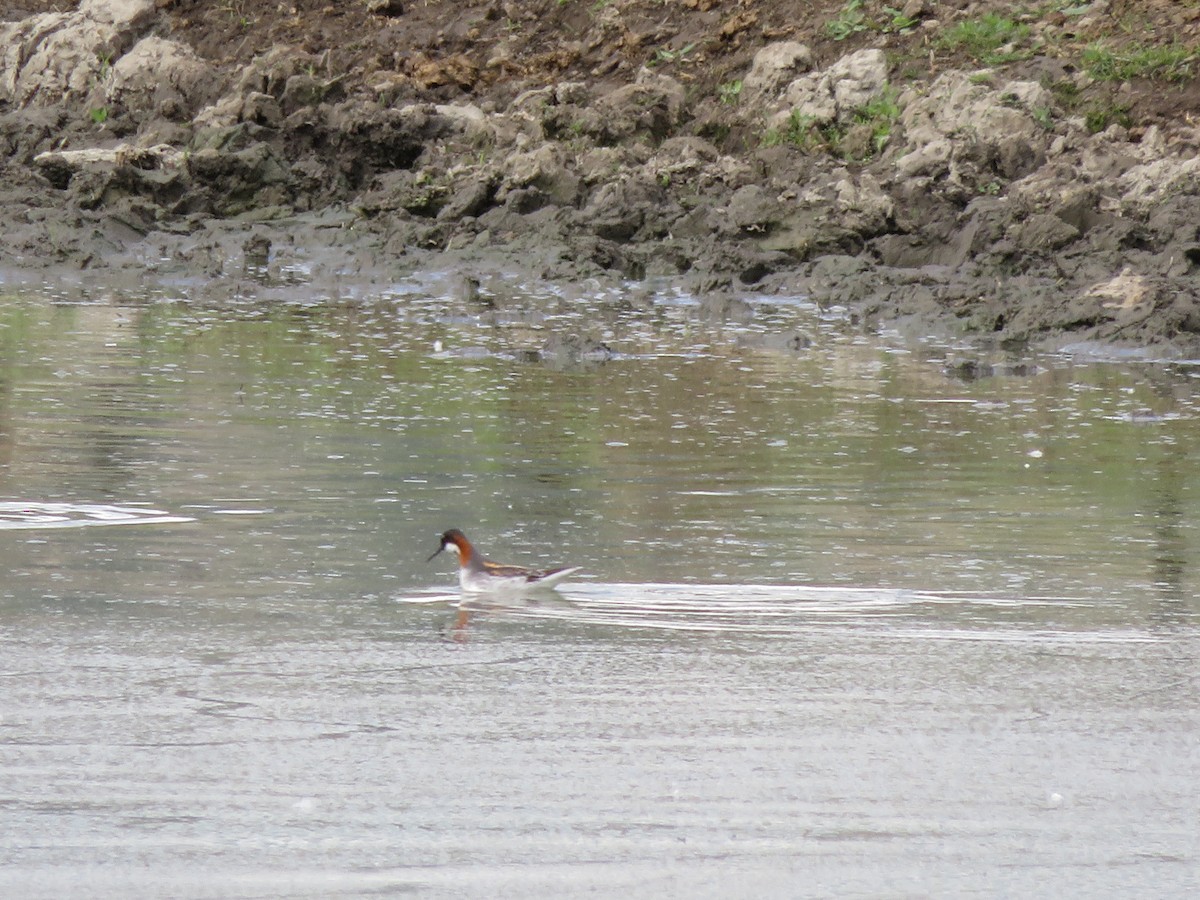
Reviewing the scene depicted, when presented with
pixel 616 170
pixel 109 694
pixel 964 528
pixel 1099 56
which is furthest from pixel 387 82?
pixel 109 694

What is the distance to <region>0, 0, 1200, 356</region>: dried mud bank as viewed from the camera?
695 inches

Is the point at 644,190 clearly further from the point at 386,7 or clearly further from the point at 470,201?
the point at 386,7

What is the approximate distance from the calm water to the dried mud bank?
4959 mm

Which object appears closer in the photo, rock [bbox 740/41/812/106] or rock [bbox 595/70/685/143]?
rock [bbox 595/70/685/143]

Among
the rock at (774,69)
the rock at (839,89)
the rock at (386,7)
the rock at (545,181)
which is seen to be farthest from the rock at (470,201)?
the rock at (386,7)

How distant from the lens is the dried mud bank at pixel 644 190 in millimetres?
17641

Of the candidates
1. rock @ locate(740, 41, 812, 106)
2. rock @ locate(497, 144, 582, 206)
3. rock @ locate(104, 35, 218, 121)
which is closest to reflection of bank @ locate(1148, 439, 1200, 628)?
rock @ locate(497, 144, 582, 206)

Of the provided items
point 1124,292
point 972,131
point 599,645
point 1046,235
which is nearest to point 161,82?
point 972,131

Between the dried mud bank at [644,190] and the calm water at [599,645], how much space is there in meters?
4.96

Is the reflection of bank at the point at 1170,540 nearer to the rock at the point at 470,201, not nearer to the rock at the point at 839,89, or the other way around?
the rock at the point at 470,201

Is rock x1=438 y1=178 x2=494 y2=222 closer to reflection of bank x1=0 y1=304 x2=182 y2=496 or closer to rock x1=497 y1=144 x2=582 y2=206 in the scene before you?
rock x1=497 y1=144 x2=582 y2=206

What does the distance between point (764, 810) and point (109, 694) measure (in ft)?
6.43

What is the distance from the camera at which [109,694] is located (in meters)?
6.12

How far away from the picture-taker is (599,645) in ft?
22.3
